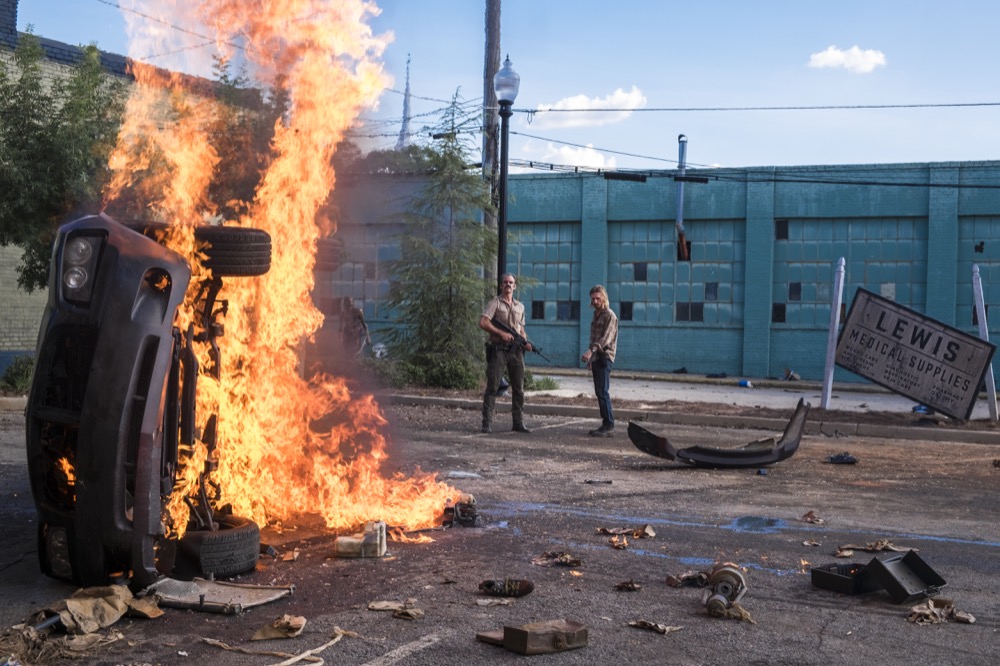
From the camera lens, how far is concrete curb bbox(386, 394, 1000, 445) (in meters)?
14.1

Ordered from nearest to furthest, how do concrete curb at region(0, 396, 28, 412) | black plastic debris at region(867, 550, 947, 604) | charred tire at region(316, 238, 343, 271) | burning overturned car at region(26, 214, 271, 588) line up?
burning overturned car at region(26, 214, 271, 588) → black plastic debris at region(867, 550, 947, 604) → charred tire at region(316, 238, 343, 271) → concrete curb at region(0, 396, 28, 412)

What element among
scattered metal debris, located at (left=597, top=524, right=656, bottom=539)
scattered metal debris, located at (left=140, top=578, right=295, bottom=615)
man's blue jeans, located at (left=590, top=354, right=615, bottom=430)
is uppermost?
man's blue jeans, located at (left=590, top=354, right=615, bottom=430)

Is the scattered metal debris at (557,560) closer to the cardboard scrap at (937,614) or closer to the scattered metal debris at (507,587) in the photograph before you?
the scattered metal debris at (507,587)

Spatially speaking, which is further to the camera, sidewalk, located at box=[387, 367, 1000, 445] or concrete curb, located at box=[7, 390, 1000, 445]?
sidewalk, located at box=[387, 367, 1000, 445]

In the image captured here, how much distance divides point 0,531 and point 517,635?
4.03m

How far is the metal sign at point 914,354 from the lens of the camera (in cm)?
1509

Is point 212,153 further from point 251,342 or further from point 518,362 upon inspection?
point 518,362

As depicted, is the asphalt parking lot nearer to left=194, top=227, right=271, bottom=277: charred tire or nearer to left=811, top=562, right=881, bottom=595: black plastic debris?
left=811, top=562, right=881, bottom=595: black plastic debris

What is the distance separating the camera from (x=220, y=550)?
5.32m

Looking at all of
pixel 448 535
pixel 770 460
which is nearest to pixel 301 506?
pixel 448 535

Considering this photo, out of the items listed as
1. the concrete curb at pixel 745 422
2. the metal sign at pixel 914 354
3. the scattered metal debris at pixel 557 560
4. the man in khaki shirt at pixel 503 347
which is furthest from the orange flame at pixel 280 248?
the metal sign at pixel 914 354

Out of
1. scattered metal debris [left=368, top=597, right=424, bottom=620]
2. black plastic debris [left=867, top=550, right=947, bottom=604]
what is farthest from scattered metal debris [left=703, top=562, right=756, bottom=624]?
scattered metal debris [left=368, top=597, right=424, bottom=620]

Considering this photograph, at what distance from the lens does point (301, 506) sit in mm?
6957

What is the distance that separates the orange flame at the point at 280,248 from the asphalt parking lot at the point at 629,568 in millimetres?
429
